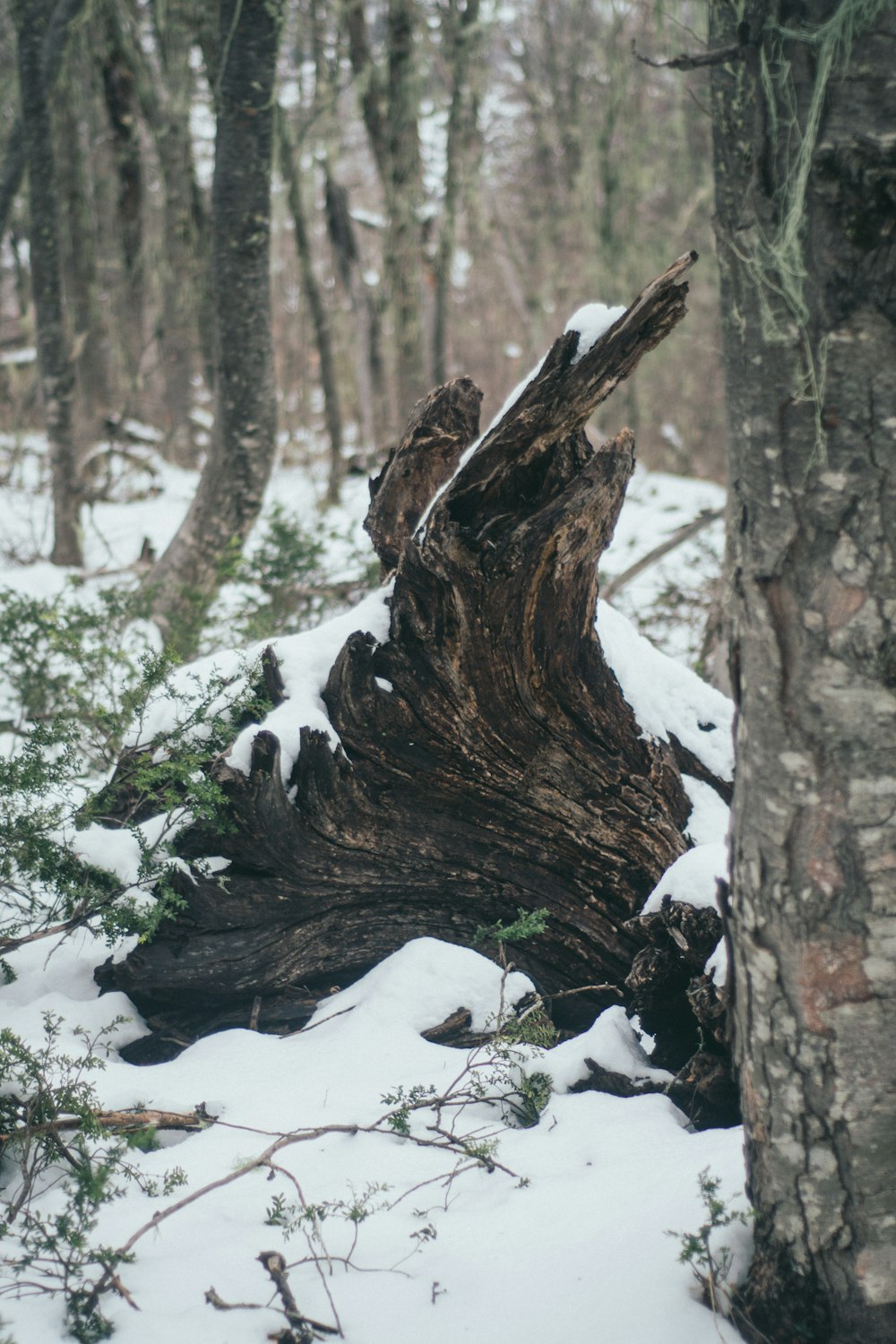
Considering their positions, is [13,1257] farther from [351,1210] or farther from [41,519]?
[41,519]

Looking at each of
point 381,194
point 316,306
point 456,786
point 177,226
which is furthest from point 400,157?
point 456,786

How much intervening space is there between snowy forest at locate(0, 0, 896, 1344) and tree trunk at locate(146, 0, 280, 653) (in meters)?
0.03

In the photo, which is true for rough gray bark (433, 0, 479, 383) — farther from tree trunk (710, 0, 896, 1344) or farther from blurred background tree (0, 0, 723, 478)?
tree trunk (710, 0, 896, 1344)

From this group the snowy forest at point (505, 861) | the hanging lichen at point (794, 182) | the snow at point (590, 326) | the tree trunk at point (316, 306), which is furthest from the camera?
the tree trunk at point (316, 306)

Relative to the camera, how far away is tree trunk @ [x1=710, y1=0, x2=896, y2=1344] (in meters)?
1.55

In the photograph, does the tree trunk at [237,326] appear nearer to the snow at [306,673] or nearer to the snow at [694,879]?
the snow at [306,673]

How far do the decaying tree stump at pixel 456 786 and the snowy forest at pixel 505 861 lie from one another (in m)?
0.01

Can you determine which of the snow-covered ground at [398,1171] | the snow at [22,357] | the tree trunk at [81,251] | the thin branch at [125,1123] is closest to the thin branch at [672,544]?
the snow-covered ground at [398,1171]

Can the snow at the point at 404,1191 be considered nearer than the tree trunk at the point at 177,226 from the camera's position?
Yes

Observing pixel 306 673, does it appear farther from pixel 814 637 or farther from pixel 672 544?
pixel 672 544

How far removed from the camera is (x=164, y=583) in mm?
6332

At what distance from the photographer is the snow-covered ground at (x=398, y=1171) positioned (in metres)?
2.06

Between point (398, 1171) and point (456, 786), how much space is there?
1.22m

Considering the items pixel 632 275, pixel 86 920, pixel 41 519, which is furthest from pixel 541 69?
pixel 86 920
